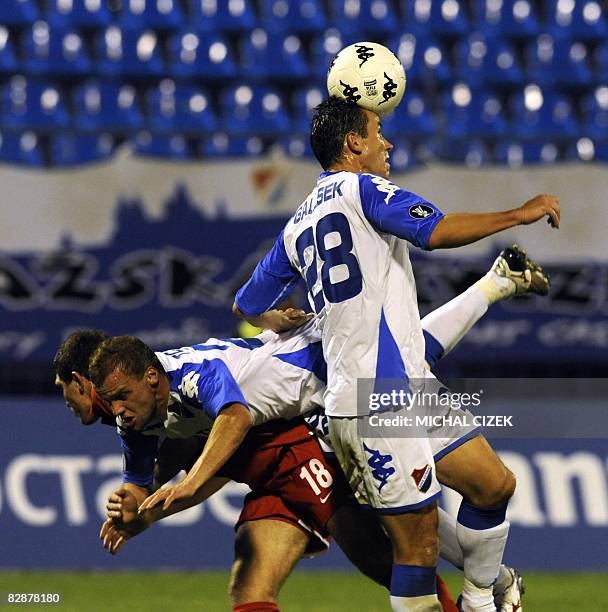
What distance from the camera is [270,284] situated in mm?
4723

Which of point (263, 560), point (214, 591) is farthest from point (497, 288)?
point (214, 591)

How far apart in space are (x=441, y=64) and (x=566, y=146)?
1.23 meters

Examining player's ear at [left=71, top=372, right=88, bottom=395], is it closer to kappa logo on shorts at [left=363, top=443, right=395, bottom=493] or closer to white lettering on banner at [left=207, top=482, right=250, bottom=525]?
kappa logo on shorts at [left=363, top=443, right=395, bottom=493]

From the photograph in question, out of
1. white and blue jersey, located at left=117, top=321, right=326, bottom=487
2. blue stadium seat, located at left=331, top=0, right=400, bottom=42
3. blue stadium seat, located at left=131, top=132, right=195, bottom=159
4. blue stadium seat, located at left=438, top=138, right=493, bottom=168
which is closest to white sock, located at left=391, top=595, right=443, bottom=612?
white and blue jersey, located at left=117, top=321, right=326, bottom=487

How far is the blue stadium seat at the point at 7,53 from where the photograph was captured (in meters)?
9.77

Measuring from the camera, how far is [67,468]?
26.8 ft

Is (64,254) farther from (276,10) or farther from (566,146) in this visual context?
(566,146)

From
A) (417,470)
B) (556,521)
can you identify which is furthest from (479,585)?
(556,521)

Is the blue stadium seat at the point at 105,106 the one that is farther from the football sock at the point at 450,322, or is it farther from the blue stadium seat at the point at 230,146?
the football sock at the point at 450,322

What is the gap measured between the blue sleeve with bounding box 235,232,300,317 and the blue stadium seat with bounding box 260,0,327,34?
5775mm

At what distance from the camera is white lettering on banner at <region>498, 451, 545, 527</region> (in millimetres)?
8055

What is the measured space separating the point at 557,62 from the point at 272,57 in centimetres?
232

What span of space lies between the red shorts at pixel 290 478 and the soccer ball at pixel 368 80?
4.11 ft

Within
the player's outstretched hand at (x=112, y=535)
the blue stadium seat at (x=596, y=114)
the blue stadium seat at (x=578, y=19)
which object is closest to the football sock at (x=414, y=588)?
the player's outstretched hand at (x=112, y=535)
